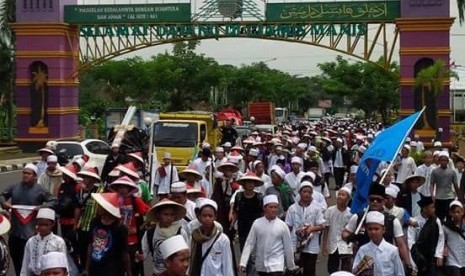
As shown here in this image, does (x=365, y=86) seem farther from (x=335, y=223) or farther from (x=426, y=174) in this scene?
(x=335, y=223)

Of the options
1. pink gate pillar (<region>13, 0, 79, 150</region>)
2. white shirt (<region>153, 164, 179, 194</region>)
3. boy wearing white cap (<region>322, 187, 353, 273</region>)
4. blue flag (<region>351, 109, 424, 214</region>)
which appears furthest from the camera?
pink gate pillar (<region>13, 0, 79, 150</region>)

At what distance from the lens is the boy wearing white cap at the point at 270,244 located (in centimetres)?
843

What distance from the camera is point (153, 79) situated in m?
58.0

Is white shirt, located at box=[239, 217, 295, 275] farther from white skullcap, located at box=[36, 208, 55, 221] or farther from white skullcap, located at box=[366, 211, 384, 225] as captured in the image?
white skullcap, located at box=[36, 208, 55, 221]

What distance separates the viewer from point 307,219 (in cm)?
975

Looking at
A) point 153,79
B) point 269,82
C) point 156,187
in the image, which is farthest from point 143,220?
point 269,82

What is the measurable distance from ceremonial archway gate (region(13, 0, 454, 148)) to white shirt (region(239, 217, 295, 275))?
26.3 meters

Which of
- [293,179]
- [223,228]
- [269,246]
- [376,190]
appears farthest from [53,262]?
[293,179]

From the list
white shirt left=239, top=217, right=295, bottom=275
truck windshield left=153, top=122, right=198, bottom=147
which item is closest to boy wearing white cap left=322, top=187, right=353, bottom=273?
white shirt left=239, top=217, right=295, bottom=275

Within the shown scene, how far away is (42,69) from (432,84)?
15.5 m

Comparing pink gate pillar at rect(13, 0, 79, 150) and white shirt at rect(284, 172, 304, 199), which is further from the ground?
pink gate pillar at rect(13, 0, 79, 150)

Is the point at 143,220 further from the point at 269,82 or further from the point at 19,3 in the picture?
the point at 269,82

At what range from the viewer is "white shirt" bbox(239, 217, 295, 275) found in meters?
8.43

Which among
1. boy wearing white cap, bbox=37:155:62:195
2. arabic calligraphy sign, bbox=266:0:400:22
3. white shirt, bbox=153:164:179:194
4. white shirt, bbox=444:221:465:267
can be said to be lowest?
white shirt, bbox=444:221:465:267
